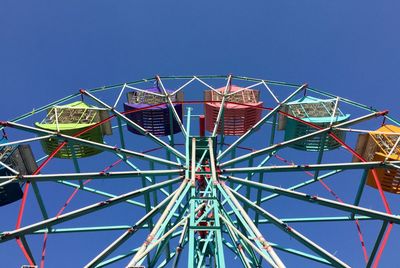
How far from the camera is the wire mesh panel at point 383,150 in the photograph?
18853 mm

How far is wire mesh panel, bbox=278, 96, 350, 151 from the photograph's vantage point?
21875 millimetres

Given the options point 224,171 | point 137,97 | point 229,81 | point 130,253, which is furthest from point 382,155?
point 137,97

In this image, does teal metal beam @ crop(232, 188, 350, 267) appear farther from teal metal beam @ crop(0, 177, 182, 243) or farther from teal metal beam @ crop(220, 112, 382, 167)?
teal metal beam @ crop(0, 177, 182, 243)

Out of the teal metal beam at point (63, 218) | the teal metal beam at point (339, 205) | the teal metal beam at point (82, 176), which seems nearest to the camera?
the teal metal beam at point (63, 218)

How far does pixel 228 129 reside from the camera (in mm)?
23422

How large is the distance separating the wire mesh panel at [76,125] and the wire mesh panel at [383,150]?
14.1 m

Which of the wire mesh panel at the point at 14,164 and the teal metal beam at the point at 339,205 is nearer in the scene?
the teal metal beam at the point at 339,205

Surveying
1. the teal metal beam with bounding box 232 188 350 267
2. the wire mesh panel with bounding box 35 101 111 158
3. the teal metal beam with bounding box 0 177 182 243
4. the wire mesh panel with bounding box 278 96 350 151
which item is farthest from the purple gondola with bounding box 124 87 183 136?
the teal metal beam with bounding box 232 188 350 267

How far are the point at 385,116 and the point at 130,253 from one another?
14.1 metres

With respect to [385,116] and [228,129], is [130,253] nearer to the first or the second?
[228,129]

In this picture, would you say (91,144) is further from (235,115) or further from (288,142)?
(235,115)

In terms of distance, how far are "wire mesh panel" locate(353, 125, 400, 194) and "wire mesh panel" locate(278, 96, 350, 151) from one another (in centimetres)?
136

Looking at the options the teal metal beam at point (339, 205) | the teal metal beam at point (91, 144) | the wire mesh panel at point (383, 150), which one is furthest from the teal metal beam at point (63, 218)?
the wire mesh panel at point (383, 150)

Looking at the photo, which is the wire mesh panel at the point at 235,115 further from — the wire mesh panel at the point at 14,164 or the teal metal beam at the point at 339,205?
the wire mesh panel at the point at 14,164
